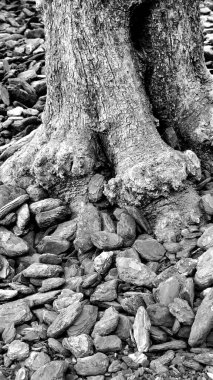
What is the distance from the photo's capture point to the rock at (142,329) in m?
2.36

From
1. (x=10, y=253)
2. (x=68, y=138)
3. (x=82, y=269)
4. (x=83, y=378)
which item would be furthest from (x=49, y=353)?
(x=68, y=138)

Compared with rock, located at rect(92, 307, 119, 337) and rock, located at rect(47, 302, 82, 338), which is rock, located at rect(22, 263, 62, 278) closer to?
rock, located at rect(47, 302, 82, 338)

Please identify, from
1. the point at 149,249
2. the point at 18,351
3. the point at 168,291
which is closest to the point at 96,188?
the point at 149,249

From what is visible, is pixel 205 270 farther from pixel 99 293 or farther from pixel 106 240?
pixel 106 240

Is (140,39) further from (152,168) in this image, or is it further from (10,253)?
(10,253)

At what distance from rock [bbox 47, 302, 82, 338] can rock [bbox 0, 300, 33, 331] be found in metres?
0.19

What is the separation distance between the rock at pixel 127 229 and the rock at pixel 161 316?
607mm

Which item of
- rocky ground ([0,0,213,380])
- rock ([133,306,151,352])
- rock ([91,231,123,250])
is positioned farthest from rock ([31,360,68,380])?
rock ([91,231,123,250])

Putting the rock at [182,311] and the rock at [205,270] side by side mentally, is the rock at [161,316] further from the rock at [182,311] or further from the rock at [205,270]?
the rock at [205,270]

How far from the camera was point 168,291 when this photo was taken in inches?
100

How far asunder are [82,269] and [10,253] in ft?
1.55

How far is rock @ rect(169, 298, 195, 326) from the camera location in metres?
2.40

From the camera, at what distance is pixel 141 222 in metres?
3.08

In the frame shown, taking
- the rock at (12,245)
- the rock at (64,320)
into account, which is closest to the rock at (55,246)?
the rock at (12,245)
